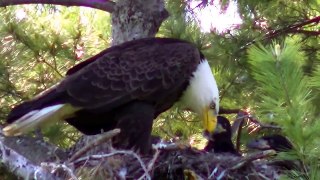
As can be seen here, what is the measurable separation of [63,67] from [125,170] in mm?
1565

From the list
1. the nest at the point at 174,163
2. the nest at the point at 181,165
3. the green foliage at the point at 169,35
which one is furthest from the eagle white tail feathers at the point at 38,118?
the green foliage at the point at 169,35

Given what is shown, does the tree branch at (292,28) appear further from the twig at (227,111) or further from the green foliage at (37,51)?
the green foliage at (37,51)

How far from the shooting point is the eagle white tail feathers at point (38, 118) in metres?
4.38

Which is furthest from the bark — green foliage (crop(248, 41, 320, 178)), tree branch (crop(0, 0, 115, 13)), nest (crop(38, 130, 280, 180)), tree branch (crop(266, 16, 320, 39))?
green foliage (crop(248, 41, 320, 178))

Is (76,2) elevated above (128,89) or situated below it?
above

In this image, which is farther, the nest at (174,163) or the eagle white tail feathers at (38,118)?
the eagle white tail feathers at (38,118)

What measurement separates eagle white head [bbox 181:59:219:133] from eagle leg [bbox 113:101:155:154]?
14.9 inches

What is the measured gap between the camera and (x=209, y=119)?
5223 mm

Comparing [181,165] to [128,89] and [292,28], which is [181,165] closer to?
[128,89]

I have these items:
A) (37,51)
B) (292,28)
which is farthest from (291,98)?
(292,28)

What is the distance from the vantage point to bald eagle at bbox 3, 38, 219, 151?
4680mm

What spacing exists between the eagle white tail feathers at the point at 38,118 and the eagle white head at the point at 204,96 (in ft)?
2.48

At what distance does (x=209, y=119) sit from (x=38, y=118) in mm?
1195

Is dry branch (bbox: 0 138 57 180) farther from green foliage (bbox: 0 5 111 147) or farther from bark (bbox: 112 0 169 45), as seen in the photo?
bark (bbox: 112 0 169 45)
